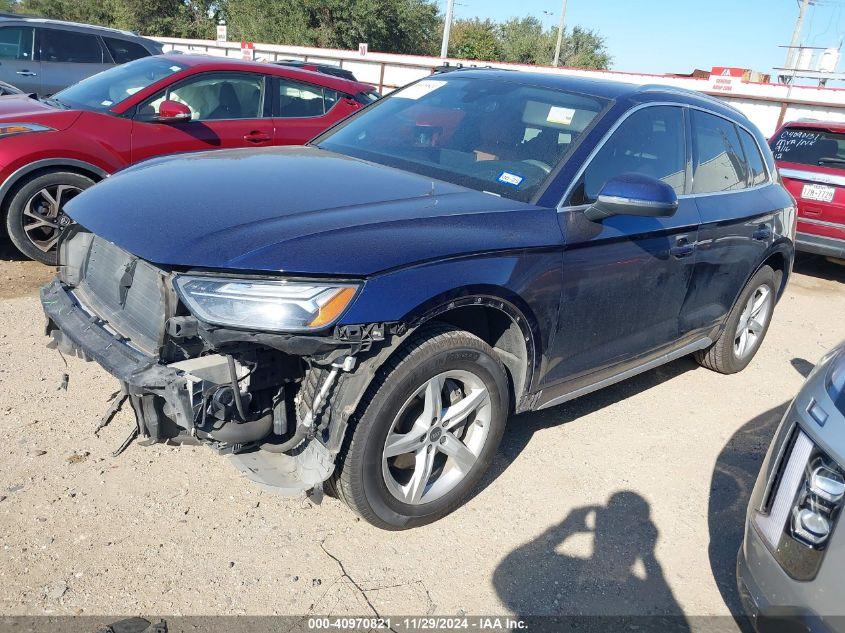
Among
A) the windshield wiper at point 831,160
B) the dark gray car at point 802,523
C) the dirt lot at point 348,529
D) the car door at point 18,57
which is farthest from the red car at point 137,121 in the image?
the windshield wiper at point 831,160

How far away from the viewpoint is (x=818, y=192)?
7969 millimetres

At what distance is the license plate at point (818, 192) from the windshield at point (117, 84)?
6.78m

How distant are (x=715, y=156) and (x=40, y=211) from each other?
4.97 meters

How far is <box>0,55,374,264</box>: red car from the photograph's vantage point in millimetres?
5480

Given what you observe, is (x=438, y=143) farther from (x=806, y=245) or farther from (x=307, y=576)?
(x=806, y=245)

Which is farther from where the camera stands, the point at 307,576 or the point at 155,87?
the point at 155,87

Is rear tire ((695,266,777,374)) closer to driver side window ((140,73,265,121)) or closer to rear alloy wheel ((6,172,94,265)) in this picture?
driver side window ((140,73,265,121))

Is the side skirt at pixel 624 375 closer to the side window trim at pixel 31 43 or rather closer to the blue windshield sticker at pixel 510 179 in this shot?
the blue windshield sticker at pixel 510 179

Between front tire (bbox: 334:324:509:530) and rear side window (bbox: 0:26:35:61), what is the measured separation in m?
9.01

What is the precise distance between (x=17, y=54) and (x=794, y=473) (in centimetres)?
1035

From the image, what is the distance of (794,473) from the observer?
89.6 inches

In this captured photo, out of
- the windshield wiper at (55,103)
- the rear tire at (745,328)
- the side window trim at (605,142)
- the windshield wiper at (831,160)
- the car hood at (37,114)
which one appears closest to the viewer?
the side window trim at (605,142)

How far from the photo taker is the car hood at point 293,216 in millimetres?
2438

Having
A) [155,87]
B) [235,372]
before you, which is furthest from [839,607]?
[155,87]
